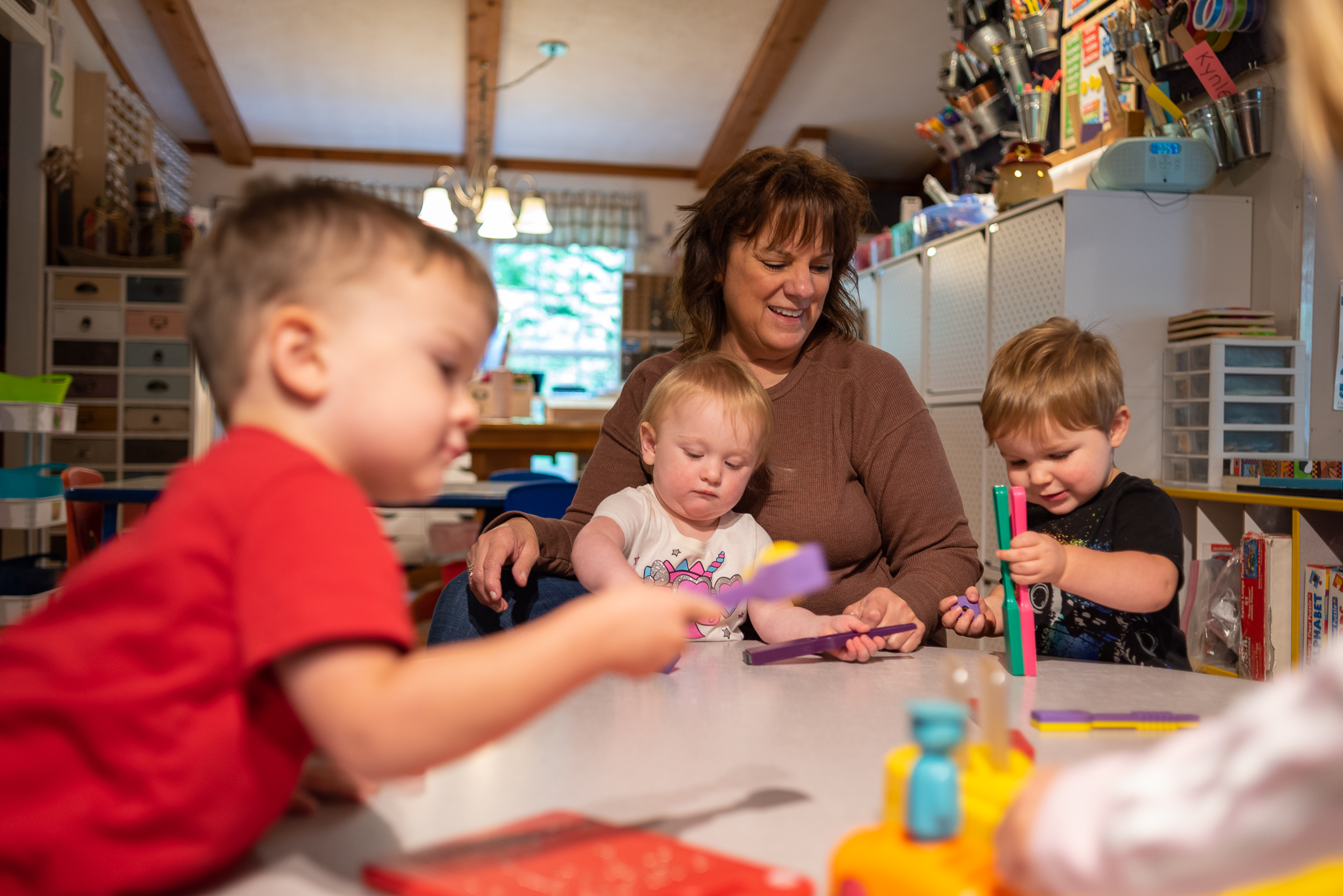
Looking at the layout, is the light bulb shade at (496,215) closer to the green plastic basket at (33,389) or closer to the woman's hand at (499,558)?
the green plastic basket at (33,389)

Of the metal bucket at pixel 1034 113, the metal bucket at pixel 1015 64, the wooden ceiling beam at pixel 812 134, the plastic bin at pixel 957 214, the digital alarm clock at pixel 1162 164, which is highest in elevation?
the wooden ceiling beam at pixel 812 134

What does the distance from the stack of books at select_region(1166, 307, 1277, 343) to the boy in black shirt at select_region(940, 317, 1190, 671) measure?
5.04 ft

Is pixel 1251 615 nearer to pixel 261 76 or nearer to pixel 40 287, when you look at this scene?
pixel 40 287

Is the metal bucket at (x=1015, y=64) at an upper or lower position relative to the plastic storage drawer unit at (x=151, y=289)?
upper

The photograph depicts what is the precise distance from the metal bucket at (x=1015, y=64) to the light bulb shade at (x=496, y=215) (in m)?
2.36

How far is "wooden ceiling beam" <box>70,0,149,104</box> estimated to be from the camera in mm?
5758

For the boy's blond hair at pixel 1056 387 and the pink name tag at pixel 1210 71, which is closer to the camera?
the boy's blond hair at pixel 1056 387

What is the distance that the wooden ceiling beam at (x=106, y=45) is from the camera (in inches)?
227

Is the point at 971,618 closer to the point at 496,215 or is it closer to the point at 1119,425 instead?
the point at 1119,425

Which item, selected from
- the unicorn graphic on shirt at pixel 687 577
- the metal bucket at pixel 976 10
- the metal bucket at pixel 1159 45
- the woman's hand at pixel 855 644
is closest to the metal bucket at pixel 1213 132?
the metal bucket at pixel 1159 45

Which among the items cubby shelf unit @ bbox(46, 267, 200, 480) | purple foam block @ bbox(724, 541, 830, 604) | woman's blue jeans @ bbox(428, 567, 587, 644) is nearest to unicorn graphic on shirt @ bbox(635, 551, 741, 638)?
woman's blue jeans @ bbox(428, 567, 587, 644)

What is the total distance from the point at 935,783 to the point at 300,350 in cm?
39

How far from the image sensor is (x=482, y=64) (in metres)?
6.26

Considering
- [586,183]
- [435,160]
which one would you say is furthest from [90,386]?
[586,183]
